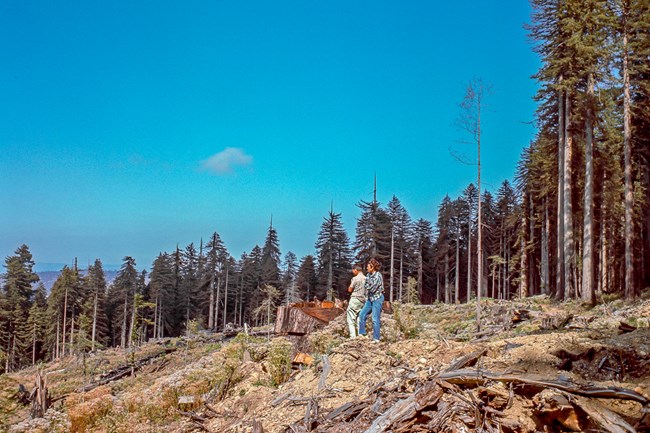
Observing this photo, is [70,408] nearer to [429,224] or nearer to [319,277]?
[319,277]

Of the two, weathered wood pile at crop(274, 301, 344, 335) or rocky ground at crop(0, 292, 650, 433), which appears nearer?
rocky ground at crop(0, 292, 650, 433)

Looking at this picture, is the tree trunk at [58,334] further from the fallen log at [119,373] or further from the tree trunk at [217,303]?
the fallen log at [119,373]

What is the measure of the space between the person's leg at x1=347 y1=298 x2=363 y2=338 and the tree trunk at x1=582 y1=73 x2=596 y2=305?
41.6ft

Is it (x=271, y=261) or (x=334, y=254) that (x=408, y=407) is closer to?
(x=334, y=254)

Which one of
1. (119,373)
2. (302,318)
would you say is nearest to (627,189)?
(302,318)

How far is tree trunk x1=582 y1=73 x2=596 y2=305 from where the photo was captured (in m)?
19.0

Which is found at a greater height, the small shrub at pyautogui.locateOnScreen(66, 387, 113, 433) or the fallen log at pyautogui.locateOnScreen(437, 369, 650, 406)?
the fallen log at pyautogui.locateOnScreen(437, 369, 650, 406)

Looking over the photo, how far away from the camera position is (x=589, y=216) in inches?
784

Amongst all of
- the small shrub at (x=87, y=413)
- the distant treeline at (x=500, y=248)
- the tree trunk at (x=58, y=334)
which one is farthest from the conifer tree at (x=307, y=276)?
the small shrub at (x=87, y=413)

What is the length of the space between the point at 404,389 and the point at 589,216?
17364mm

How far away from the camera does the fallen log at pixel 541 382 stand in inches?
191

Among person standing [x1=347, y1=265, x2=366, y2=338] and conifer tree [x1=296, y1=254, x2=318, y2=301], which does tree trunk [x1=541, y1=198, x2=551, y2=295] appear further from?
conifer tree [x1=296, y1=254, x2=318, y2=301]

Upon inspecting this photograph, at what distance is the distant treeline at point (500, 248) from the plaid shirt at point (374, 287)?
21.0 ft

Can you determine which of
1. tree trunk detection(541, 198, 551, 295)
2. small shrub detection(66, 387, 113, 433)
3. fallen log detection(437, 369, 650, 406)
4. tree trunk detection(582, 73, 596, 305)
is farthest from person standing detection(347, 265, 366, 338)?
tree trunk detection(541, 198, 551, 295)
